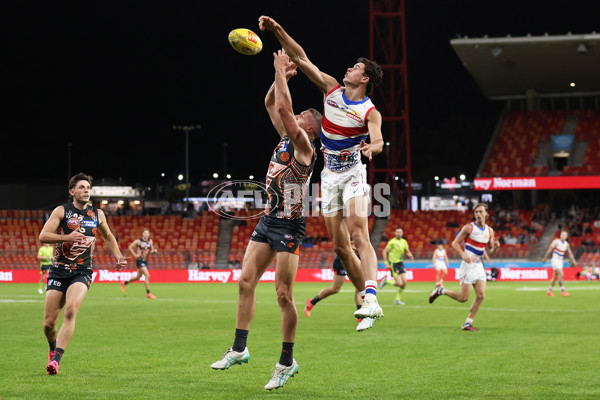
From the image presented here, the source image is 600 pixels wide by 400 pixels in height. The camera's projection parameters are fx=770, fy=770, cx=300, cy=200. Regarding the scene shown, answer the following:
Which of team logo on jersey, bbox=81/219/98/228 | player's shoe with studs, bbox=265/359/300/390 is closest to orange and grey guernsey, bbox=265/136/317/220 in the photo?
player's shoe with studs, bbox=265/359/300/390

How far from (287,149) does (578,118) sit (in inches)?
2105

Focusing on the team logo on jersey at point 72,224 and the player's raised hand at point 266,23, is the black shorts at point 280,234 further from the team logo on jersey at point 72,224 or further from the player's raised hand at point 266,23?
the team logo on jersey at point 72,224

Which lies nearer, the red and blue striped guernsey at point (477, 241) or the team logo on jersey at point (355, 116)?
the team logo on jersey at point (355, 116)

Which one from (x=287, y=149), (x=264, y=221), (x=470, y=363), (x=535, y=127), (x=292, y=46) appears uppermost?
(x=535, y=127)

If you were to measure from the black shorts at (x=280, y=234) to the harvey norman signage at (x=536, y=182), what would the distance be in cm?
4243

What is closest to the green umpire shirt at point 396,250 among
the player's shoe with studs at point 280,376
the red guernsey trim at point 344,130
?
the player's shoe with studs at point 280,376

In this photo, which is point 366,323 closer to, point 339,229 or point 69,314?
point 339,229

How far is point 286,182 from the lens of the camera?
344 inches

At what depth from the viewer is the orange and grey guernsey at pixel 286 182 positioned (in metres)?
8.72

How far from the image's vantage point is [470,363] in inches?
456

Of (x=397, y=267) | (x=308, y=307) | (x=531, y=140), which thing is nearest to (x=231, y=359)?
(x=308, y=307)

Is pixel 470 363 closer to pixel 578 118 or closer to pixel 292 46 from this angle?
pixel 292 46

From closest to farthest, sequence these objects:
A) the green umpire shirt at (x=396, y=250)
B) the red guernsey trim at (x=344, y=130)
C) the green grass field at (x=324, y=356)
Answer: the red guernsey trim at (x=344, y=130), the green grass field at (x=324, y=356), the green umpire shirt at (x=396, y=250)

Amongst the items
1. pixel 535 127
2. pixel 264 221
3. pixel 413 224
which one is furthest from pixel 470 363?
pixel 535 127
